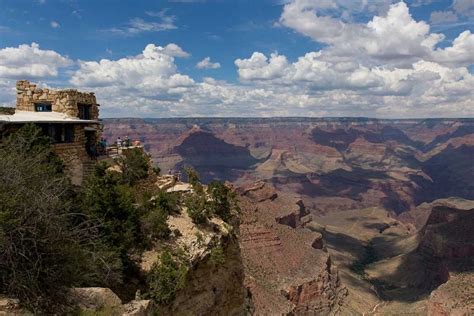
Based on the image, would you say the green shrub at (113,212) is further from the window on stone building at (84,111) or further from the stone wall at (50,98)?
the window on stone building at (84,111)

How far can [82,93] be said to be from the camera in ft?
84.2

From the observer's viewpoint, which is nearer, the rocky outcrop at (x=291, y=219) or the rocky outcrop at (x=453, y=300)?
the rocky outcrop at (x=453, y=300)

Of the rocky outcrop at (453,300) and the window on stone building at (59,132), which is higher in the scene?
the window on stone building at (59,132)

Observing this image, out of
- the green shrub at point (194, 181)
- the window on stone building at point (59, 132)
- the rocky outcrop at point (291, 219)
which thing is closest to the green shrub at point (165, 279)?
the window on stone building at point (59, 132)

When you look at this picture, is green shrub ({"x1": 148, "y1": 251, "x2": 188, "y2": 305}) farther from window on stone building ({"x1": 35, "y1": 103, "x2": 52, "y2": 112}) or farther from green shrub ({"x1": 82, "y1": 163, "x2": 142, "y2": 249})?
window on stone building ({"x1": 35, "y1": 103, "x2": 52, "y2": 112})

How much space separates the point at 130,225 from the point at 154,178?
9.05 metres

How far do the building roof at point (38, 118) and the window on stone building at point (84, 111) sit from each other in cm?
151

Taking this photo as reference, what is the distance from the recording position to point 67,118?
75.8 ft

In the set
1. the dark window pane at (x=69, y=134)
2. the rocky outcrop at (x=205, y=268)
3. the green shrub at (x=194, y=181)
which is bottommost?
the rocky outcrop at (x=205, y=268)

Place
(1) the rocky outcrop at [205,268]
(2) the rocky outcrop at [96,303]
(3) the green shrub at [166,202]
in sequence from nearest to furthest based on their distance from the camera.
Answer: (2) the rocky outcrop at [96,303]
(1) the rocky outcrop at [205,268]
(3) the green shrub at [166,202]

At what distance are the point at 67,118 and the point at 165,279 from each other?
35.9ft

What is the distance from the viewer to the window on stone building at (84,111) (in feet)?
83.1

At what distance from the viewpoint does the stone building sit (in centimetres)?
2123

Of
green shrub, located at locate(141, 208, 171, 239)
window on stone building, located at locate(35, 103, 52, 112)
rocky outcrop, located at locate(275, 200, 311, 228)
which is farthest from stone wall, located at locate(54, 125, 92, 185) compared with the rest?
rocky outcrop, located at locate(275, 200, 311, 228)
